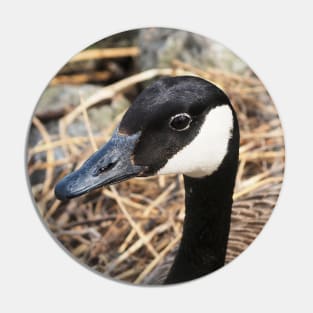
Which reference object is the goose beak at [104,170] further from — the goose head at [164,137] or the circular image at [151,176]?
the circular image at [151,176]

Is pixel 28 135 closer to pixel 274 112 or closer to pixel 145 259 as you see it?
pixel 145 259

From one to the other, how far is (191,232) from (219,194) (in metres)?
0.13

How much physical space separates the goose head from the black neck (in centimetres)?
6

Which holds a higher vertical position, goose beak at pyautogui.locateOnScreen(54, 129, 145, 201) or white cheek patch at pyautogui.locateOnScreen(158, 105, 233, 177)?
white cheek patch at pyautogui.locateOnScreen(158, 105, 233, 177)

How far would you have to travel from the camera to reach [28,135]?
5.41ft

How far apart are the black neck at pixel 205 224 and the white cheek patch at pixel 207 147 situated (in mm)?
36

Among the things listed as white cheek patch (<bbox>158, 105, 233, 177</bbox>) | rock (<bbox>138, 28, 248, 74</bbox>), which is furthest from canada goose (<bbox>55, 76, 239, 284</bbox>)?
rock (<bbox>138, 28, 248, 74</bbox>)

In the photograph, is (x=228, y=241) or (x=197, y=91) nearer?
(x=197, y=91)

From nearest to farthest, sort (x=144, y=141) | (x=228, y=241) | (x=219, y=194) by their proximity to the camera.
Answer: (x=144, y=141) < (x=219, y=194) < (x=228, y=241)

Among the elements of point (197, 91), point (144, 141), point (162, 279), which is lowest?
point (162, 279)

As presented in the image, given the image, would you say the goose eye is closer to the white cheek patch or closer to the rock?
the white cheek patch

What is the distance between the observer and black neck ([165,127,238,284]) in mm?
1577

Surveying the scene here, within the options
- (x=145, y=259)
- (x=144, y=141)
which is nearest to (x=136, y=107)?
(x=144, y=141)

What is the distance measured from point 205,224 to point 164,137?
269mm
